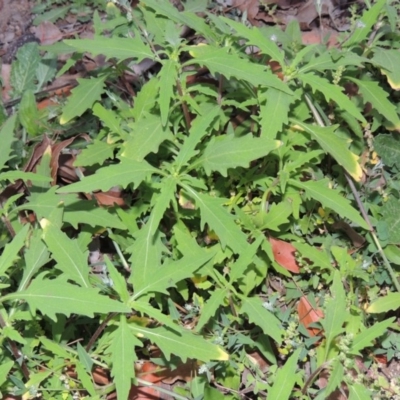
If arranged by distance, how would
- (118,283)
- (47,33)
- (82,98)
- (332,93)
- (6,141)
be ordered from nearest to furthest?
(118,283) → (332,93) → (6,141) → (82,98) → (47,33)

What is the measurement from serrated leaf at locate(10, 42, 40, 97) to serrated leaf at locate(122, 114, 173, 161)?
1.31m

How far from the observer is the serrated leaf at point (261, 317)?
2717mm

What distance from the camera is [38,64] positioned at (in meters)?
4.01

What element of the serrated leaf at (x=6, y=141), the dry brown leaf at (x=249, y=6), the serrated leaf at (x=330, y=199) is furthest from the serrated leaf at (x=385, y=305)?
the dry brown leaf at (x=249, y=6)

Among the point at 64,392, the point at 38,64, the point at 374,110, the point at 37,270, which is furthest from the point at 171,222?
the point at 38,64

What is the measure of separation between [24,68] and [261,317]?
8.10ft

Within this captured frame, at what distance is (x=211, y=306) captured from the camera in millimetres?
2756

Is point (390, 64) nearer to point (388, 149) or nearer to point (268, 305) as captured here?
point (388, 149)

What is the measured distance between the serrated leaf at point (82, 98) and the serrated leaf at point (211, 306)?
1326 millimetres

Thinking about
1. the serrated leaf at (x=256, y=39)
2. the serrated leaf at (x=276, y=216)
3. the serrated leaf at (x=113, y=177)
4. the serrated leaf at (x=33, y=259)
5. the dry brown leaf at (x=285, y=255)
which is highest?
the serrated leaf at (x=256, y=39)

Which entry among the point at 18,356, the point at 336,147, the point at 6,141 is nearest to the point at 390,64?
the point at 336,147

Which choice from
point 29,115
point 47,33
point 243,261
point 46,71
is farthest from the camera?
point 47,33

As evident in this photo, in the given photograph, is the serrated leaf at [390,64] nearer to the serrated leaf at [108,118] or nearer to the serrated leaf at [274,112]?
the serrated leaf at [274,112]

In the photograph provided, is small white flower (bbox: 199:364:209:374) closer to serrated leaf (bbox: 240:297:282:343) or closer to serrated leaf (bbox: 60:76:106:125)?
serrated leaf (bbox: 240:297:282:343)
